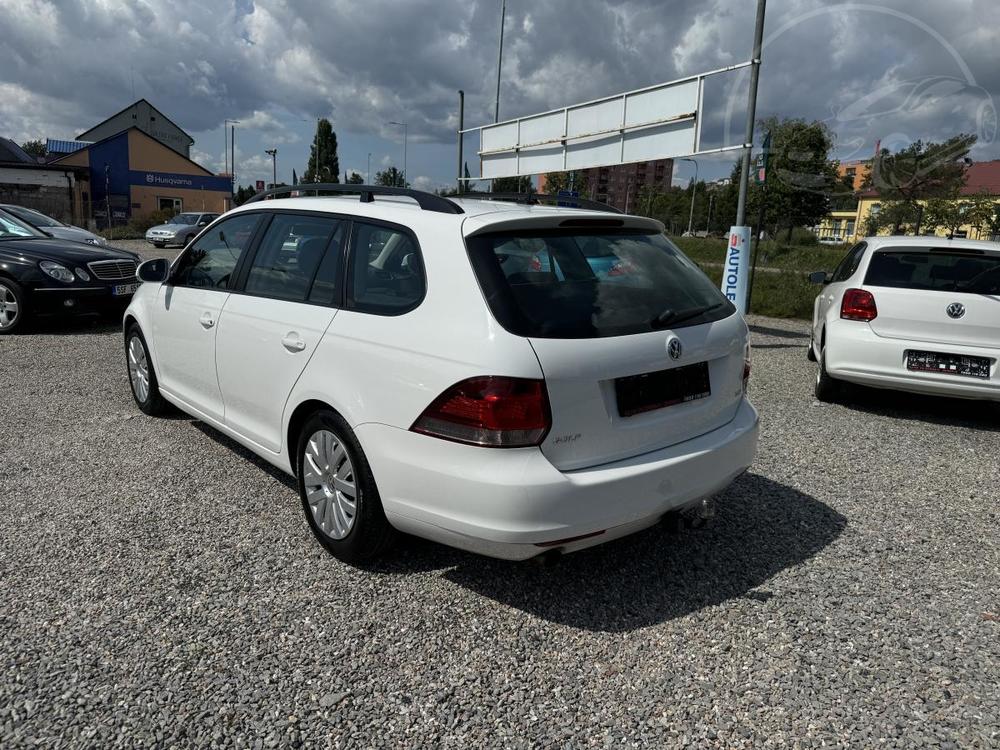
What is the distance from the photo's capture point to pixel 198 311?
4285 mm

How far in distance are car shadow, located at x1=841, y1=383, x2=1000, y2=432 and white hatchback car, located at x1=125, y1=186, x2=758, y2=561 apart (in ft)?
12.5

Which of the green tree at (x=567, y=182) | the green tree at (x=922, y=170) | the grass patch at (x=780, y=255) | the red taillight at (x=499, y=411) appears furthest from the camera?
the green tree at (x=567, y=182)

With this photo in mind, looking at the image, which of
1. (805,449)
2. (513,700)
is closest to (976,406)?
(805,449)

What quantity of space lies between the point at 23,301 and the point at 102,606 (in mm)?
7481

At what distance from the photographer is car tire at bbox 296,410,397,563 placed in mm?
3031

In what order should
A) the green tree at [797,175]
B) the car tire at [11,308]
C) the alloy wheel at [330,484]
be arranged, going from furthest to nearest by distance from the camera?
the green tree at [797,175] → the car tire at [11,308] → the alloy wheel at [330,484]

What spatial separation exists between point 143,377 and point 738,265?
28.1 feet

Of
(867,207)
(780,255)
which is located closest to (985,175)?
(867,207)

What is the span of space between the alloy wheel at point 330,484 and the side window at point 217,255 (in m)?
1.33

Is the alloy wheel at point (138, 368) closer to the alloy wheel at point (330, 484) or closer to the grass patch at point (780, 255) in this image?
the alloy wheel at point (330, 484)

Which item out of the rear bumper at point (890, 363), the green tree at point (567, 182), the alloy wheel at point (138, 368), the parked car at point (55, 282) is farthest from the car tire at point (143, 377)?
the green tree at point (567, 182)

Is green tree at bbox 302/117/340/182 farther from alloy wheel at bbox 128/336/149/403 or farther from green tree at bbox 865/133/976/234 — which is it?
alloy wheel at bbox 128/336/149/403

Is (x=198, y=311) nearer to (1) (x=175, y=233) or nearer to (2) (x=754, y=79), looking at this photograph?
(2) (x=754, y=79)

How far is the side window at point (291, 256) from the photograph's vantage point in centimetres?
352
